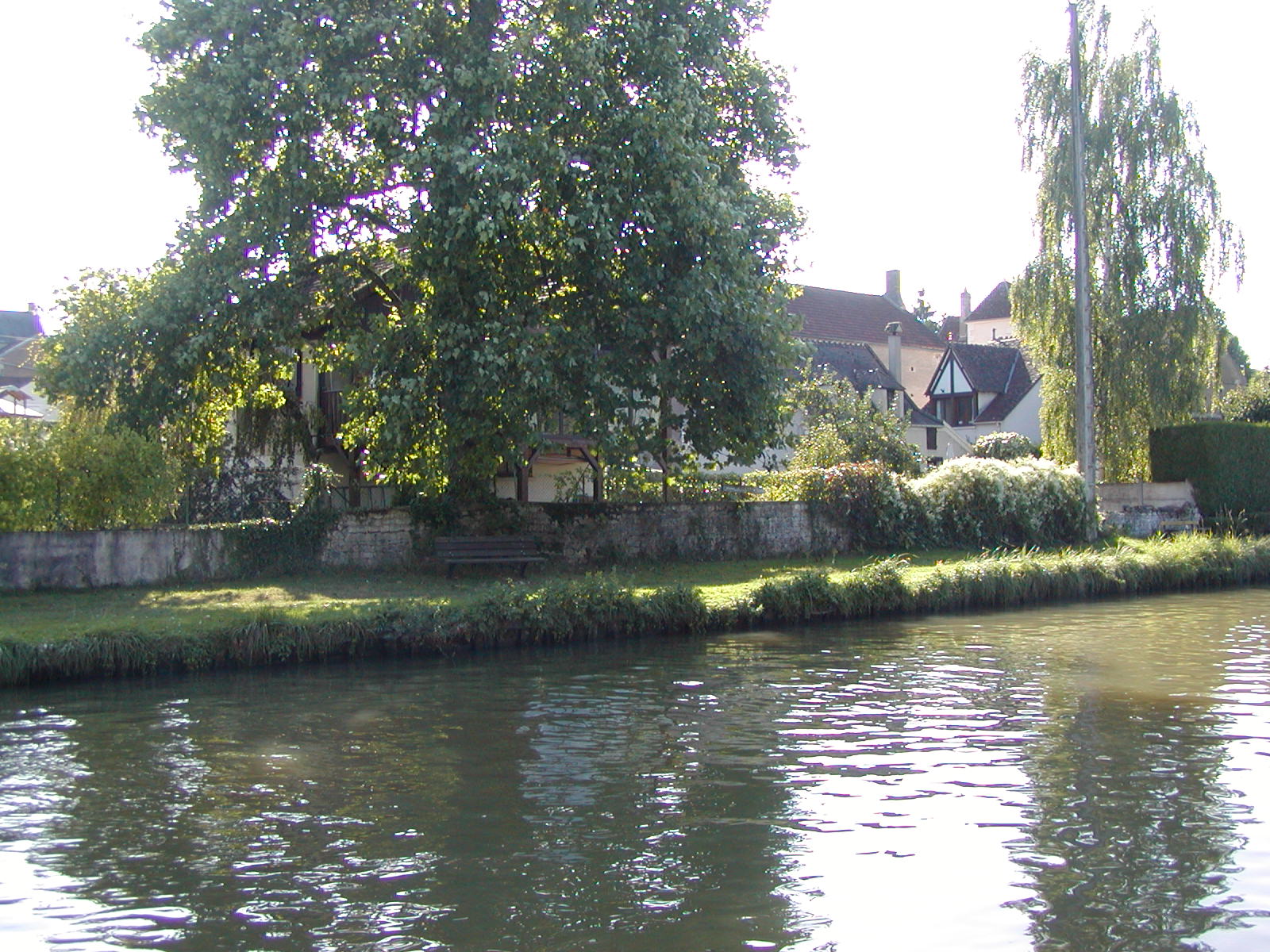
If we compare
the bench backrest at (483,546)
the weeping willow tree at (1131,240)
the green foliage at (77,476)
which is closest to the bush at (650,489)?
the bench backrest at (483,546)

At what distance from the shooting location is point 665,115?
813 inches

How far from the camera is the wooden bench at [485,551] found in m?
22.7

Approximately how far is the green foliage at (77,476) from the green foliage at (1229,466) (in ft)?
87.8

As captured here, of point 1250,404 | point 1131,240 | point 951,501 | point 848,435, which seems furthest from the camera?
point 1250,404

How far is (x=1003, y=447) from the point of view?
146 ft

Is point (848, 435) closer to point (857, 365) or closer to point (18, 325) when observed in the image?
point (857, 365)

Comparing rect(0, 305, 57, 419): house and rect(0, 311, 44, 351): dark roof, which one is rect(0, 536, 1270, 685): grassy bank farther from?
rect(0, 311, 44, 351): dark roof

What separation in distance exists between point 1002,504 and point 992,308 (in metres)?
57.4

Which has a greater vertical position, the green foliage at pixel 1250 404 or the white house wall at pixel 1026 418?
the white house wall at pixel 1026 418

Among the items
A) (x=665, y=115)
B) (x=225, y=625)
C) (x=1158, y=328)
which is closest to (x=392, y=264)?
(x=665, y=115)

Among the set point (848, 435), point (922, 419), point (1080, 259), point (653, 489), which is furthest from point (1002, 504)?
point (922, 419)

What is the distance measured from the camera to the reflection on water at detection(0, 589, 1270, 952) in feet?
22.8

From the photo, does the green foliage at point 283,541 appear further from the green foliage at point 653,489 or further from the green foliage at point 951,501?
the green foliage at point 951,501

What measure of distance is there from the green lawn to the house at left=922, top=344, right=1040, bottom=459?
109 ft
